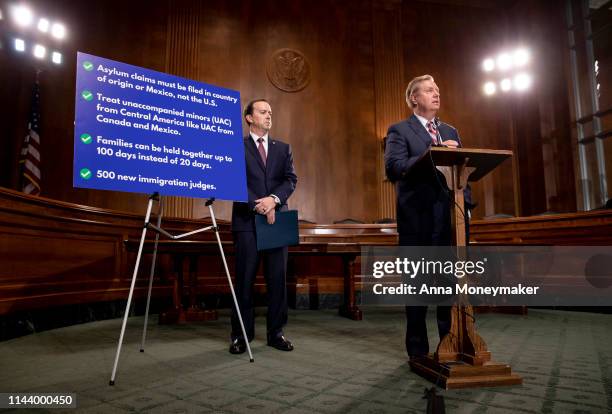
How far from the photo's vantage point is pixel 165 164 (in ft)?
7.30

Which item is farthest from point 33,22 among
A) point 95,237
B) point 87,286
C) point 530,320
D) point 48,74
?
point 530,320

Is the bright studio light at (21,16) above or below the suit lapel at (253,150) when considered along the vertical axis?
above

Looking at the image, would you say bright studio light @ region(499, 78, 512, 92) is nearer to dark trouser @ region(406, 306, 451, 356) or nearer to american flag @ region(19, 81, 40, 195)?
dark trouser @ region(406, 306, 451, 356)

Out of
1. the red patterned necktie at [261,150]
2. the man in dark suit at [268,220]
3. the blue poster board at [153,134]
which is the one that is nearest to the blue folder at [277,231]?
the man in dark suit at [268,220]

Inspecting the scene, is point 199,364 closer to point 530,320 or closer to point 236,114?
point 236,114

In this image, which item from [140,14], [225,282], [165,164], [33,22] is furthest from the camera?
[140,14]

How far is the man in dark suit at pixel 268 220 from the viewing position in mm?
2711

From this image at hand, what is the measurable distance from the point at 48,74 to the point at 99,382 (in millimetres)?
5707

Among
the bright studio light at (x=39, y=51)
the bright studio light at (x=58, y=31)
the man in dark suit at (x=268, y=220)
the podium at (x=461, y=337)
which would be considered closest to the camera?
the podium at (x=461, y=337)

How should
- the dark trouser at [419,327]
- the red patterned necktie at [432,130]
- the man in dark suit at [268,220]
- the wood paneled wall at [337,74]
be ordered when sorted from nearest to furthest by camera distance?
the dark trouser at [419,327], the red patterned necktie at [432,130], the man in dark suit at [268,220], the wood paneled wall at [337,74]

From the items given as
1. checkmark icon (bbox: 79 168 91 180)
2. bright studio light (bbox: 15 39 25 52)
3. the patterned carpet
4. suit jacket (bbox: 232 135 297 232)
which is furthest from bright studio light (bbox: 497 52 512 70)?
checkmark icon (bbox: 79 168 91 180)

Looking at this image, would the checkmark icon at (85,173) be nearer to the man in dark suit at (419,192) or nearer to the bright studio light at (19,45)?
the man in dark suit at (419,192)

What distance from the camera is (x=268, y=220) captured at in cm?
266

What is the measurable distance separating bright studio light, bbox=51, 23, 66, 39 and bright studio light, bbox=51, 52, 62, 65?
243 millimetres
